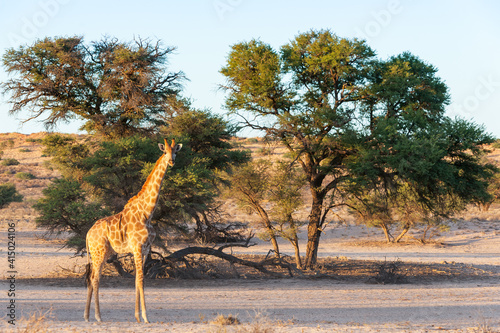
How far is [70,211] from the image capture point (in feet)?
56.0

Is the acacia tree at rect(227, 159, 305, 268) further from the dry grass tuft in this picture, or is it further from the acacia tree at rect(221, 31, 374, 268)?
the dry grass tuft

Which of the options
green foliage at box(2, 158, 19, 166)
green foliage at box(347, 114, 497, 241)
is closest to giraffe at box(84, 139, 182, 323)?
green foliage at box(347, 114, 497, 241)

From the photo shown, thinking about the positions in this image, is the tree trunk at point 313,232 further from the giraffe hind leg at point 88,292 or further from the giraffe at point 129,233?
the giraffe hind leg at point 88,292

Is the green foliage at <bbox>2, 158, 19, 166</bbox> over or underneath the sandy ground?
over

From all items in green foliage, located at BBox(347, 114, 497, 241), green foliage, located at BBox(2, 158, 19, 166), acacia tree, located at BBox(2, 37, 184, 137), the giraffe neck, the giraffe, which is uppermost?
green foliage, located at BBox(2, 158, 19, 166)

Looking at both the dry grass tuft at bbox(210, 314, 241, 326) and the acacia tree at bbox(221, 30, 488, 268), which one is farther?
the acacia tree at bbox(221, 30, 488, 268)

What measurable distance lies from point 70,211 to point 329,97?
36.9ft

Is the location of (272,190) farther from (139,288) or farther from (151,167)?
(139,288)

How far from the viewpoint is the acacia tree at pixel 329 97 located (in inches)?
718

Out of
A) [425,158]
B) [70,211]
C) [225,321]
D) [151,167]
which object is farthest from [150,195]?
[425,158]

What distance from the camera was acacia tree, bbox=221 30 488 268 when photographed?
18.2m

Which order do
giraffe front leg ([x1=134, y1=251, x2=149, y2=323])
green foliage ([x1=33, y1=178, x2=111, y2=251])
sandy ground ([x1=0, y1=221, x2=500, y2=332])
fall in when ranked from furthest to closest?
green foliage ([x1=33, y1=178, x2=111, y2=251]), giraffe front leg ([x1=134, y1=251, x2=149, y2=323]), sandy ground ([x1=0, y1=221, x2=500, y2=332])

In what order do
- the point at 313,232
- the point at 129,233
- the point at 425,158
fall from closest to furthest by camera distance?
the point at 129,233 → the point at 425,158 → the point at 313,232

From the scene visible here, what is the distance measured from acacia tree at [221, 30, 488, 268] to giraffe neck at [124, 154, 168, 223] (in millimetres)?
8948
